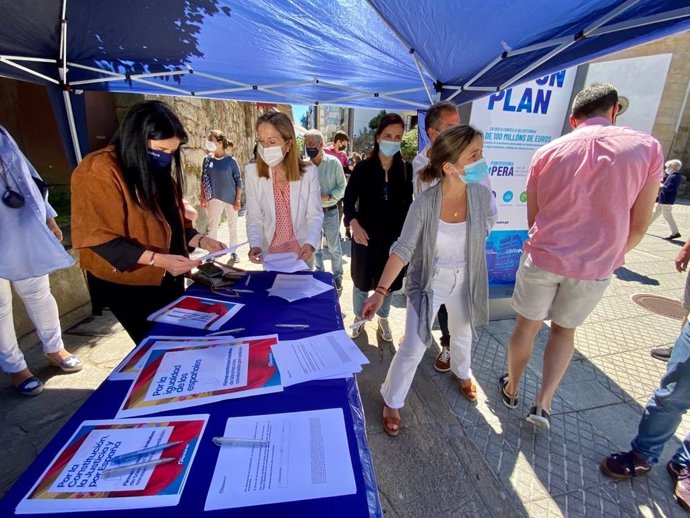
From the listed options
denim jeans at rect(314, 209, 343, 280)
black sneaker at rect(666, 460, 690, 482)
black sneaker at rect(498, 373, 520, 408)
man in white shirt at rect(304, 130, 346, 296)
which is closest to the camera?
black sneaker at rect(666, 460, 690, 482)

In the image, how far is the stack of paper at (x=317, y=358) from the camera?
3.71ft

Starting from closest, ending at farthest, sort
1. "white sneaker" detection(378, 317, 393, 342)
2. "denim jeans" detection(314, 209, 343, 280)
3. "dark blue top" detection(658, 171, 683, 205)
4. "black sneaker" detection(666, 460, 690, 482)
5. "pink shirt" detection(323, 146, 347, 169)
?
1. "black sneaker" detection(666, 460, 690, 482)
2. "white sneaker" detection(378, 317, 393, 342)
3. "denim jeans" detection(314, 209, 343, 280)
4. "pink shirt" detection(323, 146, 347, 169)
5. "dark blue top" detection(658, 171, 683, 205)

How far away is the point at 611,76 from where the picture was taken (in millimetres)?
16031

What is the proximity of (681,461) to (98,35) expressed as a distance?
4756 mm

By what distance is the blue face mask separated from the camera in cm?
158

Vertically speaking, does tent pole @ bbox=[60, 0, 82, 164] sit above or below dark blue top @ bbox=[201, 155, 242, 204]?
above

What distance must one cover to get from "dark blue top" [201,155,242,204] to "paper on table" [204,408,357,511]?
4799 mm

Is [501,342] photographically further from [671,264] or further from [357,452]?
[671,264]

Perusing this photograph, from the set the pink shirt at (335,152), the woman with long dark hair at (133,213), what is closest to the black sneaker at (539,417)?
the woman with long dark hair at (133,213)

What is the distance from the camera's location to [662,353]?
122 inches

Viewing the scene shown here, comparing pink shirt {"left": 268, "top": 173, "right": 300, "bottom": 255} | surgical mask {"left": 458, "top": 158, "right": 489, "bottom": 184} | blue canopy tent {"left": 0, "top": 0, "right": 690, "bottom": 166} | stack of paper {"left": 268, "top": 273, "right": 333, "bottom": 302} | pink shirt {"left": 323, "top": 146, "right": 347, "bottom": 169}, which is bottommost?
stack of paper {"left": 268, "top": 273, "right": 333, "bottom": 302}

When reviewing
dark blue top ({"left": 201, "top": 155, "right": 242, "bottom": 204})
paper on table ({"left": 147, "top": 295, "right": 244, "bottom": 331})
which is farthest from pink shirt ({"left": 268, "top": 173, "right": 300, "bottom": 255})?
dark blue top ({"left": 201, "top": 155, "right": 242, "bottom": 204})

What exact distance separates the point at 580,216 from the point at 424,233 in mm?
847

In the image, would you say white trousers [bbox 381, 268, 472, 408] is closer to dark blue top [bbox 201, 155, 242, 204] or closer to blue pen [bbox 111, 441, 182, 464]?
blue pen [bbox 111, 441, 182, 464]
